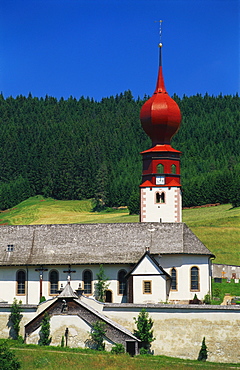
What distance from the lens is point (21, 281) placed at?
60.9 meters

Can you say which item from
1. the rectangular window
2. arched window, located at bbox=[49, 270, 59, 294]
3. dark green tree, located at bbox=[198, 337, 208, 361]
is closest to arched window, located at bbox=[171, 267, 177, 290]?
arched window, located at bbox=[49, 270, 59, 294]

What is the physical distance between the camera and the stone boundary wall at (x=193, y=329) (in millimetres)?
47562

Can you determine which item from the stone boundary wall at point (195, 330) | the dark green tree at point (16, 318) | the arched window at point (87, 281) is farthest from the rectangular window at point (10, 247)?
the stone boundary wall at point (195, 330)

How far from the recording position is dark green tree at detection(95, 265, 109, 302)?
192 ft

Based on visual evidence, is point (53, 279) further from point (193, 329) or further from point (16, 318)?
point (193, 329)

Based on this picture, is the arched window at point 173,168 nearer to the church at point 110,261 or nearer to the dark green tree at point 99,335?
the church at point 110,261

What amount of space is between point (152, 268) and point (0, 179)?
142 m

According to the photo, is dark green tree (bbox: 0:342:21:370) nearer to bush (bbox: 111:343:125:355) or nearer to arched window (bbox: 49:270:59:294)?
bush (bbox: 111:343:125:355)

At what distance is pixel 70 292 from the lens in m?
50.6

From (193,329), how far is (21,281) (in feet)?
58.6

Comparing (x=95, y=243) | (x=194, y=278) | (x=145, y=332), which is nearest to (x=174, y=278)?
(x=194, y=278)

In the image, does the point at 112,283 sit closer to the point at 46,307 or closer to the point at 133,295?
the point at 133,295

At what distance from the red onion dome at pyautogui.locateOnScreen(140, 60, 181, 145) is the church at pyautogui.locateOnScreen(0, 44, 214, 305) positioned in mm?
9061

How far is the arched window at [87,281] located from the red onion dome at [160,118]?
1551 cm
